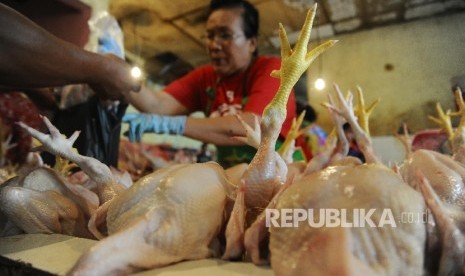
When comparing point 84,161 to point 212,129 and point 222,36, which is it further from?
point 222,36

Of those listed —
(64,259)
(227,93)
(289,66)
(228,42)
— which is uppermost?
(228,42)

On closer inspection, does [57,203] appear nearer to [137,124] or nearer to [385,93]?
[137,124]

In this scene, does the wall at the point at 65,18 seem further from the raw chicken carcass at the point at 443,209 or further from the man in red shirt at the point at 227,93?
the raw chicken carcass at the point at 443,209

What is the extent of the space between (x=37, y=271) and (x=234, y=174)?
2.32ft

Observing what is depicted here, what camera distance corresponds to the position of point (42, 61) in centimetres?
136

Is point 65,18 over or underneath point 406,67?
over

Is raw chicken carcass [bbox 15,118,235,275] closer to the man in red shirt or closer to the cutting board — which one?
the cutting board

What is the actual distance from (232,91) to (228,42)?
35 centimetres

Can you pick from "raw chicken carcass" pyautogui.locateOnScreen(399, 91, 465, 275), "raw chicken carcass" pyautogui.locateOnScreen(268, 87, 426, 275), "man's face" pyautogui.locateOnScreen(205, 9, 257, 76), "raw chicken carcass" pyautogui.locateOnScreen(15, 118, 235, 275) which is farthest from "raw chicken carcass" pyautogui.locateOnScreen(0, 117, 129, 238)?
"man's face" pyautogui.locateOnScreen(205, 9, 257, 76)

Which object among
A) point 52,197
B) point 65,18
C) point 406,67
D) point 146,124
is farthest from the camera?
point 65,18

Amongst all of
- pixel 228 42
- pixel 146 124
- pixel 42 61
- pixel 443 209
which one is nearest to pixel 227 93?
pixel 228 42

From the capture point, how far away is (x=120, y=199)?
40.4 inches

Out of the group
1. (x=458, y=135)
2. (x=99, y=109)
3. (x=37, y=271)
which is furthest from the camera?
(x=99, y=109)

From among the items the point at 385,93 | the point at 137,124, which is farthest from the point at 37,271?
the point at 385,93
